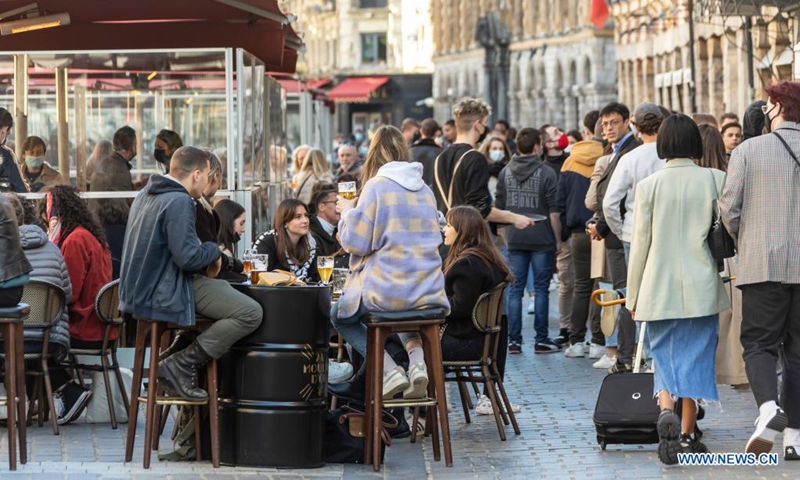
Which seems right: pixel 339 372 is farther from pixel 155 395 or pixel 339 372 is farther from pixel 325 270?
pixel 155 395

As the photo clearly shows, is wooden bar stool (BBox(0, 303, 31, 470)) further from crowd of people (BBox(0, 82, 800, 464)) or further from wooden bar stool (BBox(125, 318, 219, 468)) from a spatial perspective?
wooden bar stool (BBox(125, 318, 219, 468))

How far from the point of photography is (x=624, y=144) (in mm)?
12273

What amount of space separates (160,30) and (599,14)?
27944mm

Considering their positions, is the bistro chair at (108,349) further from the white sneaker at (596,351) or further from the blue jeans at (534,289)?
the blue jeans at (534,289)

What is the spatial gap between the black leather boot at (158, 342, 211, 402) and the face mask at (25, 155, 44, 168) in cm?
536

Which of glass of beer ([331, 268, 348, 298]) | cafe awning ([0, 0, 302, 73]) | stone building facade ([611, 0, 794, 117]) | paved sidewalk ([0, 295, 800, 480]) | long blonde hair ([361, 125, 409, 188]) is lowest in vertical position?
paved sidewalk ([0, 295, 800, 480])

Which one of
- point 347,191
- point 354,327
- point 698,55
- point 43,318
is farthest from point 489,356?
point 698,55

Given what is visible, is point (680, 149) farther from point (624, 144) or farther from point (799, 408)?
point (624, 144)

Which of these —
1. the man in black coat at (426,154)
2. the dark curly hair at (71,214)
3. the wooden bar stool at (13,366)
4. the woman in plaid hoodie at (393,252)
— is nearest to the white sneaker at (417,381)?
the woman in plaid hoodie at (393,252)

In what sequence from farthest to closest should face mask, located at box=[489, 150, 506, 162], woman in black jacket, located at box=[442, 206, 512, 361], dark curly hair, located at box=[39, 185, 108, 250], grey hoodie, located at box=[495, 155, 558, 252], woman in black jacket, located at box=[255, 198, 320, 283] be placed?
face mask, located at box=[489, 150, 506, 162], grey hoodie, located at box=[495, 155, 558, 252], woman in black jacket, located at box=[255, 198, 320, 283], dark curly hair, located at box=[39, 185, 108, 250], woman in black jacket, located at box=[442, 206, 512, 361]

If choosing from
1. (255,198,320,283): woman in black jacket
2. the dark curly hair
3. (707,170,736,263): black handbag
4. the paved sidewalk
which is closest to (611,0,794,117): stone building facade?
(255,198,320,283): woman in black jacket

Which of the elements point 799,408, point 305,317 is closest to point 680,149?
point 799,408

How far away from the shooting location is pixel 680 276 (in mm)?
8688

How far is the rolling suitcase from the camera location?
898 cm
